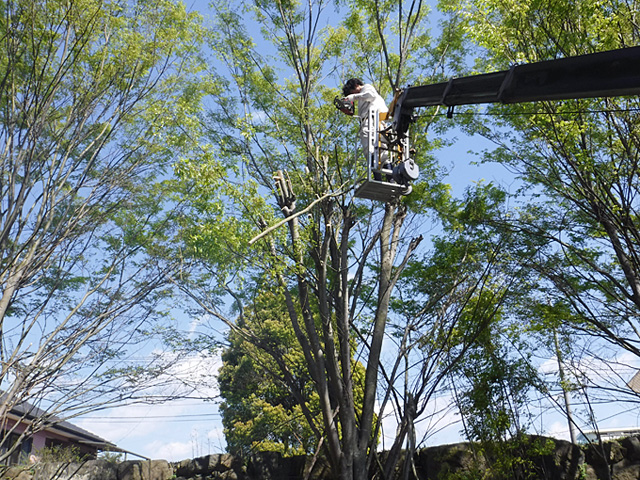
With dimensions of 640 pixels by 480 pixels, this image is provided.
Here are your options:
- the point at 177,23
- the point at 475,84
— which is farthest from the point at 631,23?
the point at 177,23

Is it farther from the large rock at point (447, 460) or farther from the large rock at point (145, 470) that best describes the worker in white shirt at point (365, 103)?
the large rock at point (145, 470)

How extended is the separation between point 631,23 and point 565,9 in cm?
78

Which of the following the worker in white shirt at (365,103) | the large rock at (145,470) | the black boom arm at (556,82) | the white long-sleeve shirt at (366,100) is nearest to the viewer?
the black boom arm at (556,82)

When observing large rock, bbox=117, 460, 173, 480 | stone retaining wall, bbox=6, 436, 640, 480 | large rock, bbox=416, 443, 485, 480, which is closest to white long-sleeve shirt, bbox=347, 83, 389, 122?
stone retaining wall, bbox=6, 436, 640, 480

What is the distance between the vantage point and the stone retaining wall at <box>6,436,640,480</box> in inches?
371

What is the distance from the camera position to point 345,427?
25.0 feet

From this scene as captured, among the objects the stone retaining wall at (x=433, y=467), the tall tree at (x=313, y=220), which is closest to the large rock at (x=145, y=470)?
the stone retaining wall at (x=433, y=467)

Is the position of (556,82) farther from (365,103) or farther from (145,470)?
(145,470)

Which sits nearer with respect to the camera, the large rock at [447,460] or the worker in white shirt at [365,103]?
the worker in white shirt at [365,103]

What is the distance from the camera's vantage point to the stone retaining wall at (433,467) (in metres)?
9.43

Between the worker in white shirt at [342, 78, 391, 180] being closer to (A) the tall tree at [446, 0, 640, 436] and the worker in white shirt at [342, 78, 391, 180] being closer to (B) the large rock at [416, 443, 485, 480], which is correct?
(A) the tall tree at [446, 0, 640, 436]

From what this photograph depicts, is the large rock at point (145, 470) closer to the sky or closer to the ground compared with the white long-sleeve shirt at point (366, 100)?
closer to the ground

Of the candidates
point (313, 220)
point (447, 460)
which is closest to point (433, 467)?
point (447, 460)

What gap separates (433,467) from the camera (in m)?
9.80
